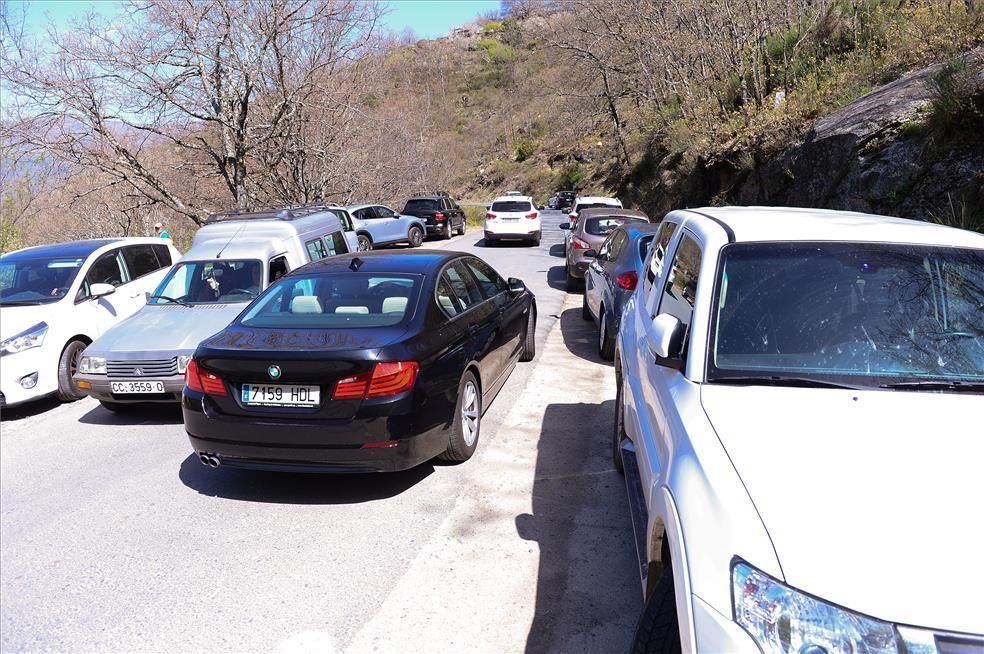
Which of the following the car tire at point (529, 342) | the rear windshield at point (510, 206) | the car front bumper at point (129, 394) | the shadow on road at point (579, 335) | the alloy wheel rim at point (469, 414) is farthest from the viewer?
the rear windshield at point (510, 206)

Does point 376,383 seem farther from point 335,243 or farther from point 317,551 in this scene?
point 335,243

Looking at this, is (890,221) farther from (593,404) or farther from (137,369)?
(137,369)

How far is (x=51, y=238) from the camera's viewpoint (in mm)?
23656

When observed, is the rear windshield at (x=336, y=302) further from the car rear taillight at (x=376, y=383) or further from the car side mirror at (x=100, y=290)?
the car side mirror at (x=100, y=290)

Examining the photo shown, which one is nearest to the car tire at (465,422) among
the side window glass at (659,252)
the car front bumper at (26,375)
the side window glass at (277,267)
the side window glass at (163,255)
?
the side window glass at (659,252)

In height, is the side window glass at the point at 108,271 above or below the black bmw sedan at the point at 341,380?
above

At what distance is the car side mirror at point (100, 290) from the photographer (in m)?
8.05

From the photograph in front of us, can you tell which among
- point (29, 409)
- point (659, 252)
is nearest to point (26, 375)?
point (29, 409)

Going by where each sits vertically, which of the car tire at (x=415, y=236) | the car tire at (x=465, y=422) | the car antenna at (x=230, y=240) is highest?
the car antenna at (x=230, y=240)

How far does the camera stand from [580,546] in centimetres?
409

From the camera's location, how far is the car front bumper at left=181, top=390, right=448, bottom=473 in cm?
443

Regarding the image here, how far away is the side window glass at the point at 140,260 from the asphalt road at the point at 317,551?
331 cm

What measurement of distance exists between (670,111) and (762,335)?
23.5 metres

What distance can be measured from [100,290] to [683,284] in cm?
707
